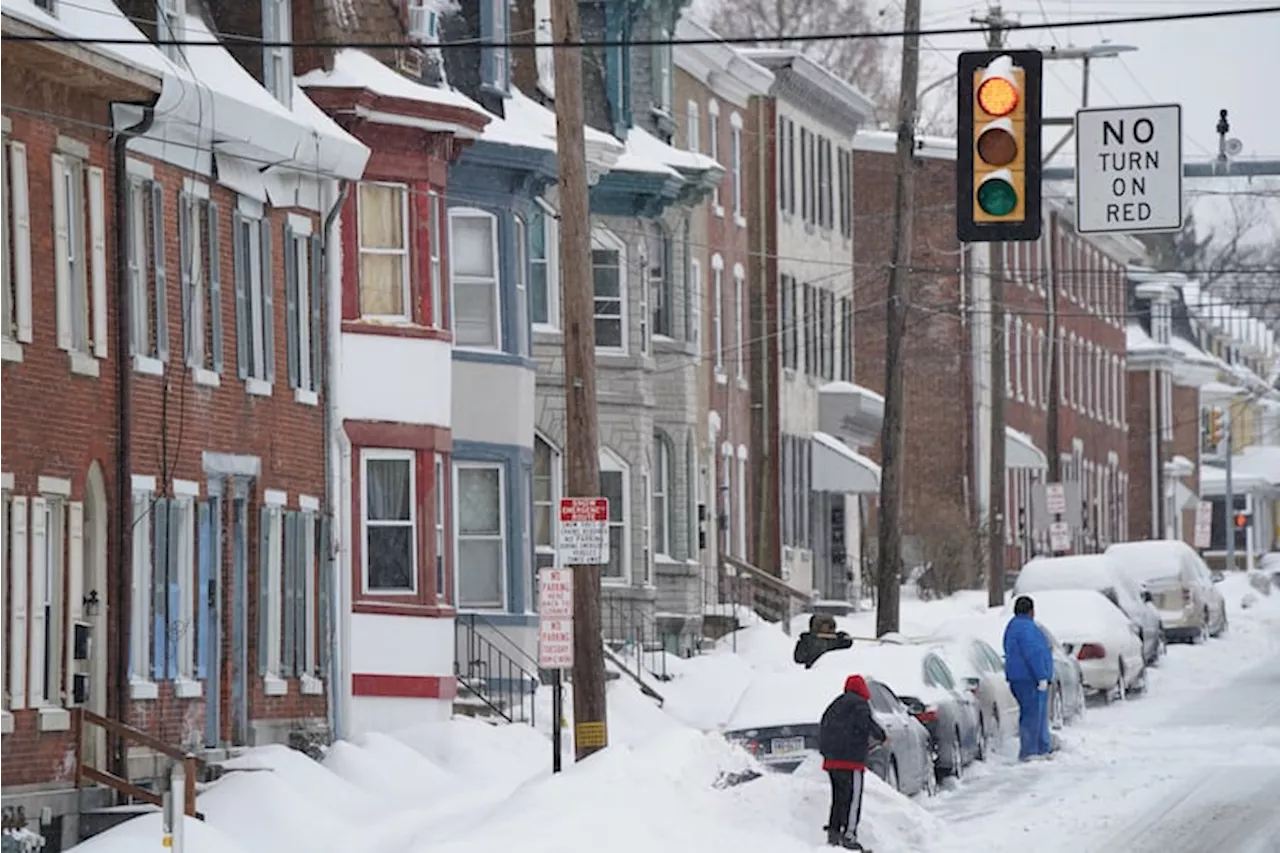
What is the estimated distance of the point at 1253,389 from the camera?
13300 centimetres

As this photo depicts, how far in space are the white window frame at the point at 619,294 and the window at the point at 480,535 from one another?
647cm

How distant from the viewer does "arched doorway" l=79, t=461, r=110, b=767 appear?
85.1 ft

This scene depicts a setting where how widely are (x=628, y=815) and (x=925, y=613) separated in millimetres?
34870

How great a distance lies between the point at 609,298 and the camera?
1797 inches

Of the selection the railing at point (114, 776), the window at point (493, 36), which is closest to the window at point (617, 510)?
the window at point (493, 36)

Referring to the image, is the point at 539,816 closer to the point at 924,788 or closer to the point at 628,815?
the point at 628,815

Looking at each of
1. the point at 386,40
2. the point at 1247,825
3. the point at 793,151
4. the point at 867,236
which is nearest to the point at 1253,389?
the point at 867,236

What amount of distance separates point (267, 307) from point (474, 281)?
25.5 ft

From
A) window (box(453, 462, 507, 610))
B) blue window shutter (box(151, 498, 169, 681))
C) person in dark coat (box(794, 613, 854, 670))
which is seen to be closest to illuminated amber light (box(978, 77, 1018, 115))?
blue window shutter (box(151, 498, 169, 681))

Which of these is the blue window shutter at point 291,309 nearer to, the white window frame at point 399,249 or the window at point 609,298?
the white window frame at point 399,249

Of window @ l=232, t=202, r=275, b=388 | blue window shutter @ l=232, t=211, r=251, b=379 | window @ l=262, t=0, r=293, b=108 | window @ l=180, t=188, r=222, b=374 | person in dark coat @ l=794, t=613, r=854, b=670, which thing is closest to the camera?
window @ l=180, t=188, r=222, b=374

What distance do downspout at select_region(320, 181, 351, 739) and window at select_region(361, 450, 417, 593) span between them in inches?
85.2

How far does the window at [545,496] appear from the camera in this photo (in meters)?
42.2

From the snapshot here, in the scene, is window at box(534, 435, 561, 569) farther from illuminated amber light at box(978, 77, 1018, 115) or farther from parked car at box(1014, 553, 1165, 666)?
illuminated amber light at box(978, 77, 1018, 115)
